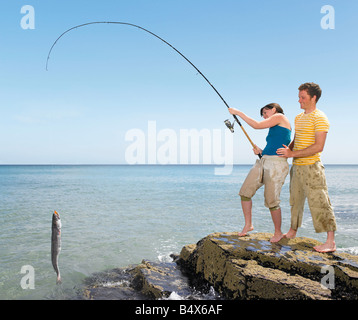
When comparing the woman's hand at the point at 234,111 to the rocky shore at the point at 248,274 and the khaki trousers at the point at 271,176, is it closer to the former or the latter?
the khaki trousers at the point at 271,176

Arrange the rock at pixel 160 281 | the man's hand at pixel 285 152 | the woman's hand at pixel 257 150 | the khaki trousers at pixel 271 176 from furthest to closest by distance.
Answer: the woman's hand at pixel 257 150
the rock at pixel 160 281
the khaki trousers at pixel 271 176
the man's hand at pixel 285 152

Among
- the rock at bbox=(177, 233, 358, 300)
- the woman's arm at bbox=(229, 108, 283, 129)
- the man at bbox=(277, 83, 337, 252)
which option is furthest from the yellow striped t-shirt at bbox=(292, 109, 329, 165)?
the rock at bbox=(177, 233, 358, 300)

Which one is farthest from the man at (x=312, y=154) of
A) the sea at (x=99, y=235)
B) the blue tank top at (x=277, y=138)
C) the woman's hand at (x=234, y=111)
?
the sea at (x=99, y=235)

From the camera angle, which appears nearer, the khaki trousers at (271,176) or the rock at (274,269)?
the rock at (274,269)

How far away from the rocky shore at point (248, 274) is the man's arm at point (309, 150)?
58.9 inches

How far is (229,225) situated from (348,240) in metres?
4.33

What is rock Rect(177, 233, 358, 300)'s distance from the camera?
3840mm

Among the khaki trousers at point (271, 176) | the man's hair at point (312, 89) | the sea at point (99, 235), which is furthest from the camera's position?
the sea at point (99, 235)

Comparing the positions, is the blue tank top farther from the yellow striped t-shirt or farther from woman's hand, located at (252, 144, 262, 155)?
woman's hand, located at (252, 144, 262, 155)

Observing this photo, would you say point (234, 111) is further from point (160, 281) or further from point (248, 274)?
point (160, 281)

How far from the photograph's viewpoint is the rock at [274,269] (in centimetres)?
384

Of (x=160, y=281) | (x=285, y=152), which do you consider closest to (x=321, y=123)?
(x=285, y=152)

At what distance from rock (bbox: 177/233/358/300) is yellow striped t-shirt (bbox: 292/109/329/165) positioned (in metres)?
1.41
